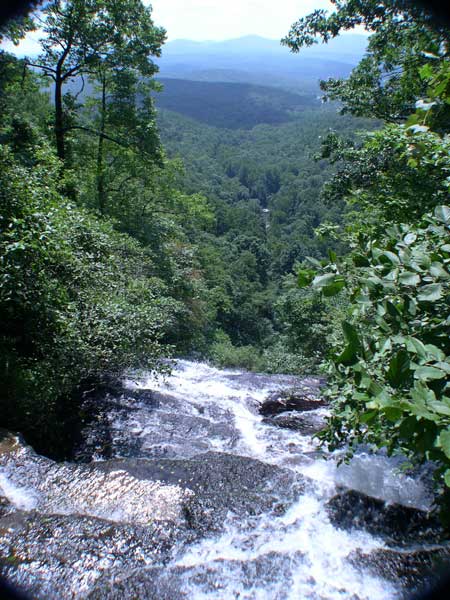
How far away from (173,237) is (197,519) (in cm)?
1274

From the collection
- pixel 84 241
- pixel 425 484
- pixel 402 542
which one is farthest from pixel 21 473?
pixel 425 484

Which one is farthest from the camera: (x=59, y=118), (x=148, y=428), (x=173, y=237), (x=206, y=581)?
(x=173, y=237)

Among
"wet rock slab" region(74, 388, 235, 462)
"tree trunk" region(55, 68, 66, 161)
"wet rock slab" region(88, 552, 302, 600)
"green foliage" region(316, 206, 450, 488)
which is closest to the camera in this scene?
"green foliage" region(316, 206, 450, 488)

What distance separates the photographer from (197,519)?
5094 millimetres

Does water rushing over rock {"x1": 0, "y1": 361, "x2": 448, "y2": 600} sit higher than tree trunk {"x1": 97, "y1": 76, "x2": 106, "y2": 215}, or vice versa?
tree trunk {"x1": 97, "y1": 76, "x2": 106, "y2": 215}

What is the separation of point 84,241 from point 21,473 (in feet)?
13.4

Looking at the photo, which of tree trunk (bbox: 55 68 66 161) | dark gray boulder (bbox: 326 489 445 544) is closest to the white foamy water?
dark gray boulder (bbox: 326 489 445 544)

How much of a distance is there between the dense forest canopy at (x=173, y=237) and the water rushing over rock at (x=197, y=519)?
103cm

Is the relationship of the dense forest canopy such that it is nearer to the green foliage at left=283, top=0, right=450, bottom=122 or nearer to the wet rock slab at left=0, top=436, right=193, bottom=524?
the green foliage at left=283, top=0, right=450, bottom=122

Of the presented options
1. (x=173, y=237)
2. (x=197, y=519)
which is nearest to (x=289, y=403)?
(x=197, y=519)

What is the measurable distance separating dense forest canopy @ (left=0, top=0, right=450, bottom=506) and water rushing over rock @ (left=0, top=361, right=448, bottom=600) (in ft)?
3.37

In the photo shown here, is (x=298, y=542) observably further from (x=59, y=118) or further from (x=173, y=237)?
(x=173, y=237)

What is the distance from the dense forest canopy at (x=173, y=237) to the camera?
1.97 m

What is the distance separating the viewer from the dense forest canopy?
1.97 metres
